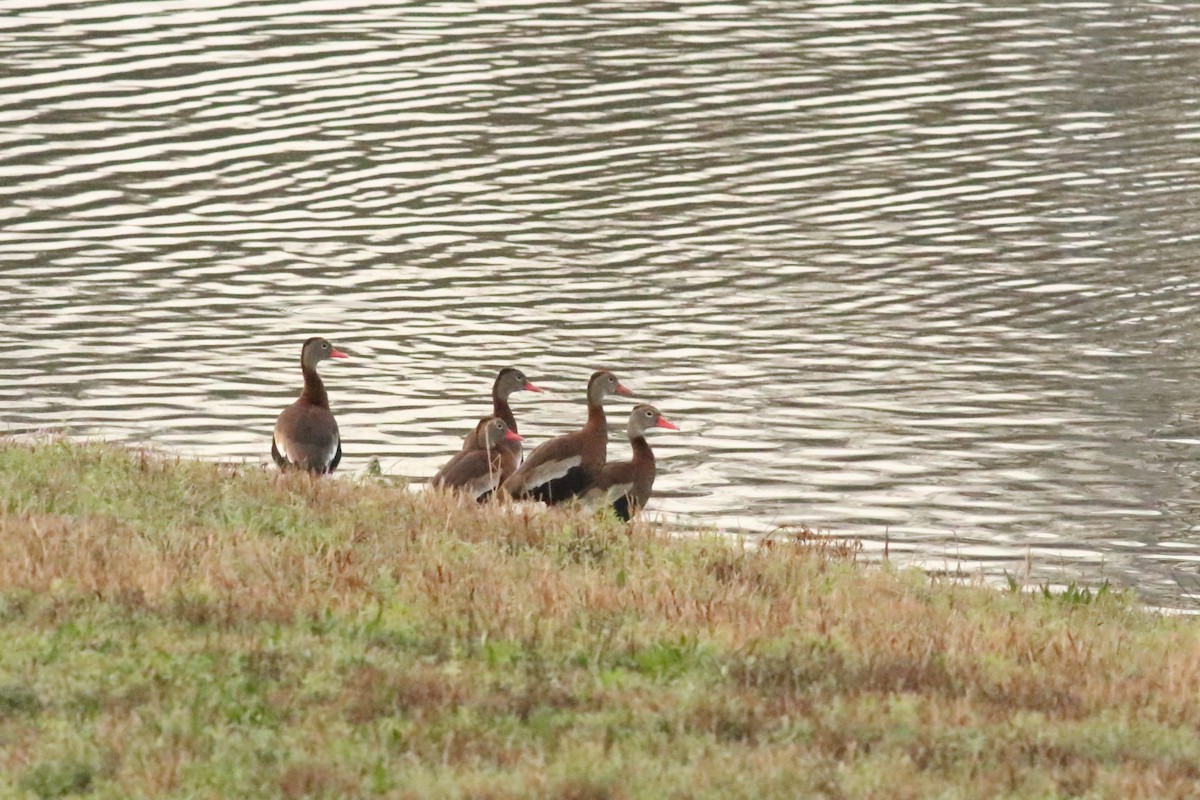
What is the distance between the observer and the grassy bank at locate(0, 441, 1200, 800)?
6973 mm

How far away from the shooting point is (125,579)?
29.6 feet

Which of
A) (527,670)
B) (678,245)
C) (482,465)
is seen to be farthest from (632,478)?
(678,245)

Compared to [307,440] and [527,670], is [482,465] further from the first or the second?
[527,670]

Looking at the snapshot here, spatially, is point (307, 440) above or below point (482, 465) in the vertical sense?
above

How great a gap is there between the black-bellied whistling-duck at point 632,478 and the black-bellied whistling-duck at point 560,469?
8 centimetres

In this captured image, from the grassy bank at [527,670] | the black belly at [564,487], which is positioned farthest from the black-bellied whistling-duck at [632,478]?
the grassy bank at [527,670]

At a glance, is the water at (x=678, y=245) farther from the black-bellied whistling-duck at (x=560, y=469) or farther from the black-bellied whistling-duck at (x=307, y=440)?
the black-bellied whistling-duck at (x=307, y=440)

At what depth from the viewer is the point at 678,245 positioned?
2391 cm

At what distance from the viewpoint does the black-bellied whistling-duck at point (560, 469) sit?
1449 cm

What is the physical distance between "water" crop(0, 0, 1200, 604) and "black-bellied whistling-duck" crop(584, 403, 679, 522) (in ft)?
1.41

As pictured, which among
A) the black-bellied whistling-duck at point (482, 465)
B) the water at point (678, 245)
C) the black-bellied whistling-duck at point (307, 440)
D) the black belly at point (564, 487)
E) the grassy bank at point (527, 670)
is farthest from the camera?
the water at point (678, 245)

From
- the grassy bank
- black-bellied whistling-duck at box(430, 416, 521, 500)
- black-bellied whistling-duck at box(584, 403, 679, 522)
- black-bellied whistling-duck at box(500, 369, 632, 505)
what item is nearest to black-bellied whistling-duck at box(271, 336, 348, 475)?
black-bellied whistling-duck at box(430, 416, 521, 500)

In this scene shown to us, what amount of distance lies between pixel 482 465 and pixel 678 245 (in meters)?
9.86

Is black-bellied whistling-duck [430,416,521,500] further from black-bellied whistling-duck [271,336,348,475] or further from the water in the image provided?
the water
